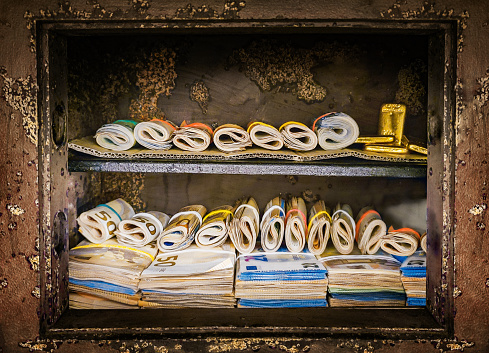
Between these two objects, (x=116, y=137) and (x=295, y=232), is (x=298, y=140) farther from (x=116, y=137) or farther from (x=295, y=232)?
(x=116, y=137)

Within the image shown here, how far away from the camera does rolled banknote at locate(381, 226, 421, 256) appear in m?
1.48

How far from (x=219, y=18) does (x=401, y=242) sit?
1.09m

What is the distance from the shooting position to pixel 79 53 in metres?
1.63

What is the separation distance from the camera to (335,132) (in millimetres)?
1509

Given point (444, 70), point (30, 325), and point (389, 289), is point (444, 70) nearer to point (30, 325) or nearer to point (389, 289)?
point (389, 289)

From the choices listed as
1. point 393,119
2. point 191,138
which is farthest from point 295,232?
point 393,119

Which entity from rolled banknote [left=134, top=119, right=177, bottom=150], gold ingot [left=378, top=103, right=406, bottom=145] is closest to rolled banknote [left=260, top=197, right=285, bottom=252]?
rolled banknote [left=134, top=119, right=177, bottom=150]

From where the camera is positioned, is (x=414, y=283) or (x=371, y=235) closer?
(x=414, y=283)

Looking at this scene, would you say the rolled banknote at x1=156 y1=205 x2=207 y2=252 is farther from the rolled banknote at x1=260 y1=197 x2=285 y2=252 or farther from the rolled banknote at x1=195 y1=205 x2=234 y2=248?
the rolled banknote at x1=260 y1=197 x2=285 y2=252

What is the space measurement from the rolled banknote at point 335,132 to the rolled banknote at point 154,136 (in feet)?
1.95

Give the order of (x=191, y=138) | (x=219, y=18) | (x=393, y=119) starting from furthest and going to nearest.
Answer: (x=393, y=119) → (x=191, y=138) → (x=219, y=18)

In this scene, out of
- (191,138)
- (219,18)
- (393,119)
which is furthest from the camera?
(393,119)

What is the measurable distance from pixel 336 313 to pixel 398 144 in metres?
0.76

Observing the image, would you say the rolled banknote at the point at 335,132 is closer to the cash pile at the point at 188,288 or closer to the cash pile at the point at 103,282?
the cash pile at the point at 188,288
